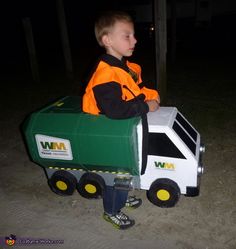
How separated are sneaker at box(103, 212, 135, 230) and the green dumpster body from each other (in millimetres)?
501

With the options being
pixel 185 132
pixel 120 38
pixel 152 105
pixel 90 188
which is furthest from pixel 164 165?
pixel 120 38

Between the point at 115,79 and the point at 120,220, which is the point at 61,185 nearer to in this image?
the point at 120,220

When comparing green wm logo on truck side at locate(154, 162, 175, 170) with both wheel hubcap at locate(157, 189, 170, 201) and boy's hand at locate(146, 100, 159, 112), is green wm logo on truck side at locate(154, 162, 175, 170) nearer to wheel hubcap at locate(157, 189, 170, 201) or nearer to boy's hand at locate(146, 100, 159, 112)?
wheel hubcap at locate(157, 189, 170, 201)

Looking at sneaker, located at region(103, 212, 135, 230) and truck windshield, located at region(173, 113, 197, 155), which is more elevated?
truck windshield, located at region(173, 113, 197, 155)

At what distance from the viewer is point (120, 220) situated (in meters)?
3.36

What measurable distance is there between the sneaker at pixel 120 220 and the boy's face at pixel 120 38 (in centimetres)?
178

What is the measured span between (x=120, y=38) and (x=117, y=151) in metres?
1.14

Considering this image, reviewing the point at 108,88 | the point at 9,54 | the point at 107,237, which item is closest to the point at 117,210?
the point at 107,237

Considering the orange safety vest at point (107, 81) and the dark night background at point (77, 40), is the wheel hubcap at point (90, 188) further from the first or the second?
the dark night background at point (77, 40)

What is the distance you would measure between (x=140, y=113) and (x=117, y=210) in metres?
1.13

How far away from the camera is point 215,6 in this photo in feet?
73.8

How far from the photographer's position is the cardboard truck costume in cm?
317

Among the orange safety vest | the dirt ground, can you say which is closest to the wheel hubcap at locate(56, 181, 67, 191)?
the dirt ground

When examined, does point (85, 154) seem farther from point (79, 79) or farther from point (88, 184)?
point (79, 79)
